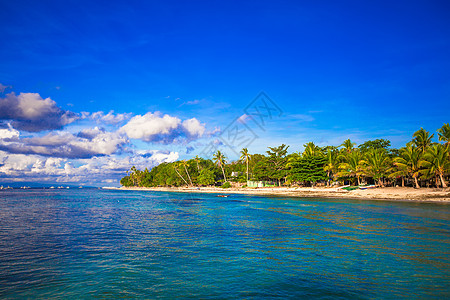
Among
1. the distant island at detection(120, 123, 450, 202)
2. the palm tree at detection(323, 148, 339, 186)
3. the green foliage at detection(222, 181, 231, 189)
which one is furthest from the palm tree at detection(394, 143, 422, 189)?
the green foliage at detection(222, 181, 231, 189)

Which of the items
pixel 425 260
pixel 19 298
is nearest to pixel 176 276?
pixel 19 298

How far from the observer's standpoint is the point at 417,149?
53594 millimetres

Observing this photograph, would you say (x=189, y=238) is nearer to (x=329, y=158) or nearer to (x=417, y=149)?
(x=417, y=149)

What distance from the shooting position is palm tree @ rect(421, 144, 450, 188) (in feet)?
150

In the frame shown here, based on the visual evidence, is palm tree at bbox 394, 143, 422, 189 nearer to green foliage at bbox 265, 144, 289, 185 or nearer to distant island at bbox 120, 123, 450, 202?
distant island at bbox 120, 123, 450, 202

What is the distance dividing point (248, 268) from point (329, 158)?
68816 millimetres

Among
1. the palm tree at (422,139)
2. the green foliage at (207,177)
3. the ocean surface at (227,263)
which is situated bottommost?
the ocean surface at (227,263)

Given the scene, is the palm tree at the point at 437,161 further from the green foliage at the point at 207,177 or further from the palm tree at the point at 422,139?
the green foliage at the point at 207,177

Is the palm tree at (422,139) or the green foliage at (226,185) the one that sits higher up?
the palm tree at (422,139)

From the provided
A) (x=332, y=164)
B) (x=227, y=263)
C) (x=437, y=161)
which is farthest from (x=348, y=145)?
(x=227, y=263)

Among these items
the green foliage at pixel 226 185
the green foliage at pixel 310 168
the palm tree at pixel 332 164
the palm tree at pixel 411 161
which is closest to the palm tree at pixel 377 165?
the palm tree at pixel 411 161

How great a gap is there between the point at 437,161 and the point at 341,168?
75.3ft

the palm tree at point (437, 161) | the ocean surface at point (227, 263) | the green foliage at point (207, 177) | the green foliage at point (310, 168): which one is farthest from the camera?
the green foliage at point (207, 177)

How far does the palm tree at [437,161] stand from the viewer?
1804 inches
